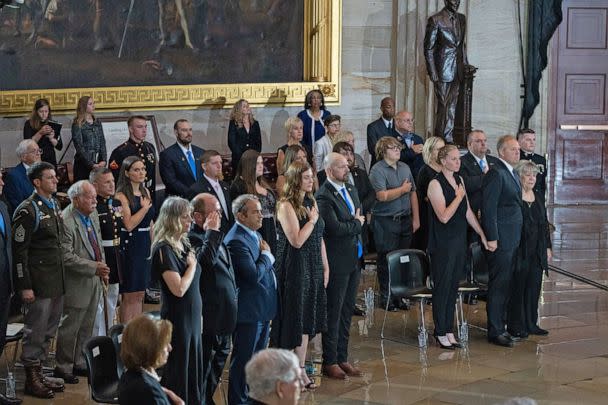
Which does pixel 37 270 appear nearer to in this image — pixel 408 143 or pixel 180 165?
pixel 180 165

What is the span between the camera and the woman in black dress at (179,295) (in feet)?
27.4

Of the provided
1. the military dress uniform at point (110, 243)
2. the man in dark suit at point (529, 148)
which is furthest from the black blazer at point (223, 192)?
the man in dark suit at point (529, 148)

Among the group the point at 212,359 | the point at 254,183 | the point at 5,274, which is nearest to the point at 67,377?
the point at 5,274

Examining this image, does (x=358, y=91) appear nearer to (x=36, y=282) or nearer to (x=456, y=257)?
(x=456, y=257)

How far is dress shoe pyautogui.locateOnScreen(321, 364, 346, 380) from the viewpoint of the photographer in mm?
10375

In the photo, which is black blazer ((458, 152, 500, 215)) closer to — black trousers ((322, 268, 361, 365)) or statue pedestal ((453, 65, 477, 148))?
black trousers ((322, 268, 361, 365))

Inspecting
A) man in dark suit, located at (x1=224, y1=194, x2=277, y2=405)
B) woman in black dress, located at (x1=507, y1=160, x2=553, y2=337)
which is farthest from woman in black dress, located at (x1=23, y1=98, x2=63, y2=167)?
man in dark suit, located at (x1=224, y1=194, x2=277, y2=405)

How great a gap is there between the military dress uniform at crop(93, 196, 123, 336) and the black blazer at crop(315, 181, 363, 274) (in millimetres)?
1699

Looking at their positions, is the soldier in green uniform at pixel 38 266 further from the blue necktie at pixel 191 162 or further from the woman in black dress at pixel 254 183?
the blue necktie at pixel 191 162

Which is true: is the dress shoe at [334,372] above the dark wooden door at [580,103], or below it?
below

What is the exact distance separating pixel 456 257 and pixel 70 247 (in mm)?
3592

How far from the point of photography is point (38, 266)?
967 centimetres

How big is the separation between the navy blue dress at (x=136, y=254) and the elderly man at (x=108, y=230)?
4.4 inches

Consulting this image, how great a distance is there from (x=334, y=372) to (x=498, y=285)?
7.49 ft
